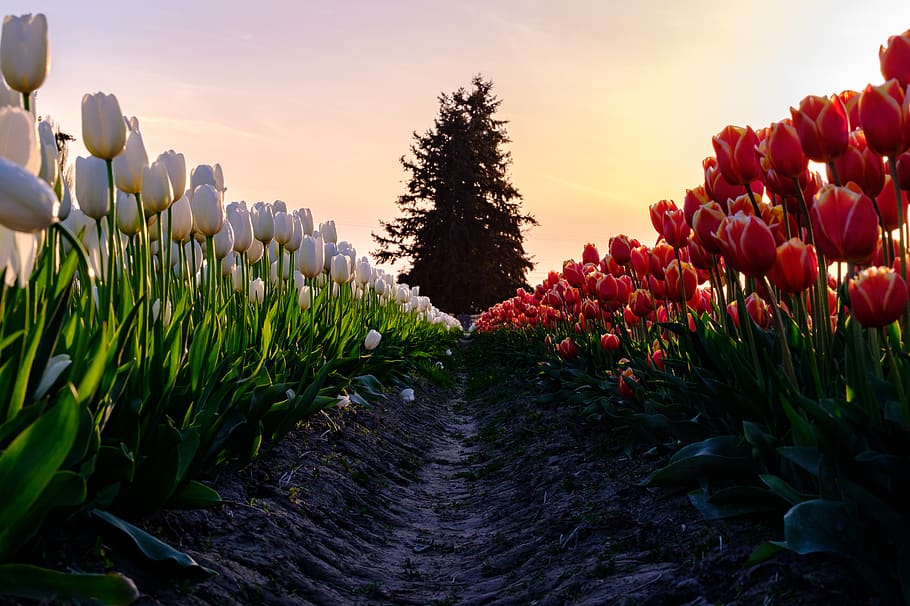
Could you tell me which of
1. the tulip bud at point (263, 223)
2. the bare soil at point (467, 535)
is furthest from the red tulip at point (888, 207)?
the tulip bud at point (263, 223)

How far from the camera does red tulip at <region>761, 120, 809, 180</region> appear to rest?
6.88 feet

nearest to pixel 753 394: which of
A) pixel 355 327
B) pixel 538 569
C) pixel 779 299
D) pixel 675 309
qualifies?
pixel 779 299

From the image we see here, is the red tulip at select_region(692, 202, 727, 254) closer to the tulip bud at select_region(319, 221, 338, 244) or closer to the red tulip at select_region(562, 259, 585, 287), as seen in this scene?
the red tulip at select_region(562, 259, 585, 287)

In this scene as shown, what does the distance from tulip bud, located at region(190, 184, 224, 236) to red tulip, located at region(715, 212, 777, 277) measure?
241cm

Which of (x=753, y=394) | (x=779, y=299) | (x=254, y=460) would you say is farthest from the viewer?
(x=254, y=460)

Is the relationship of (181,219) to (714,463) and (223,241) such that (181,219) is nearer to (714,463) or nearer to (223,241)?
(223,241)

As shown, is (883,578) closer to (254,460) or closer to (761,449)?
(761,449)

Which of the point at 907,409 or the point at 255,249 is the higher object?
the point at 255,249

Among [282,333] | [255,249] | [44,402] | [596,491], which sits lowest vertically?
[596,491]

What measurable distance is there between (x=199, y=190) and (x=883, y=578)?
3.05 m

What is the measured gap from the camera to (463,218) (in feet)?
158

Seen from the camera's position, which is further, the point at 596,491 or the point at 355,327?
the point at 355,327

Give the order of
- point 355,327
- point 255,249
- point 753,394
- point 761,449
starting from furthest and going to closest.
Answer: point 355,327 → point 255,249 → point 753,394 → point 761,449

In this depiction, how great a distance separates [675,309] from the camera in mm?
4297
